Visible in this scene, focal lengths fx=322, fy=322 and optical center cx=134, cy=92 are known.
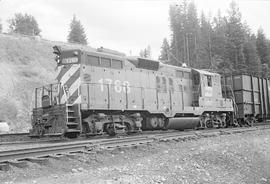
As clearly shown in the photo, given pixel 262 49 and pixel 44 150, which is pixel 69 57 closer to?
pixel 44 150

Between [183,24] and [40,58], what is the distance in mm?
31121

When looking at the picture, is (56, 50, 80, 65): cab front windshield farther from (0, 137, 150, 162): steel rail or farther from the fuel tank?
the fuel tank

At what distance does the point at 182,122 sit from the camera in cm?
1584

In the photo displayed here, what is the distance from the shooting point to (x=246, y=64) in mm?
52344

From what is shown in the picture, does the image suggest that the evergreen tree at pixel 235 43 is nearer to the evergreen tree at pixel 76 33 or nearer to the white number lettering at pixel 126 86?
the evergreen tree at pixel 76 33

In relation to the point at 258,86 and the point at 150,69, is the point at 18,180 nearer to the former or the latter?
the point at 150,69

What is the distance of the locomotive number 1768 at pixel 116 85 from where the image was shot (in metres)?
13.0

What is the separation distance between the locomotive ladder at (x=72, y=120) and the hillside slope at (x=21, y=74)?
32.6 feet

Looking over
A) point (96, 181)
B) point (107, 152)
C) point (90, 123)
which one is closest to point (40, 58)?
point (90, 123)

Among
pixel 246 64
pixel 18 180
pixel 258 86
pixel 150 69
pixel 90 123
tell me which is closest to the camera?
pixel 18 180

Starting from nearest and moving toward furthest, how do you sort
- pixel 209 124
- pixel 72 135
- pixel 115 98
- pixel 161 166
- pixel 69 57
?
pixel 161 166 < pixel 72 135 < pixel 69 57 < pixel 115 98 < pixel 209 124

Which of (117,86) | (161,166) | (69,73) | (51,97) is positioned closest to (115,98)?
(117,86)

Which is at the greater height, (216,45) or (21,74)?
(216,45)

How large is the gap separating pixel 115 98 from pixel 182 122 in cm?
427
